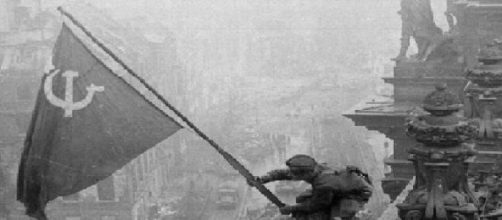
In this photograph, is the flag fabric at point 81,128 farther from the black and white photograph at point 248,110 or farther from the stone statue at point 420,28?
the stone statue at point 420,28

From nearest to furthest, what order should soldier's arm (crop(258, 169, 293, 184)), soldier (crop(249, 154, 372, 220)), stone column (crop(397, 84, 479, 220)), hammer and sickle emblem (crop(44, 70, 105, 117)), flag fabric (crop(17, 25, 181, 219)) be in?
stone column (crop(397, 84, 479, 220)) < soldier (crop(249, 154, 372, 220)) < soldier's arm (crop(258, 169, 293, 184)) < flag fabric (crop(17, 25, 181, 219)) < hammer and sickle emblem (crop(44, 70, 105, 117))

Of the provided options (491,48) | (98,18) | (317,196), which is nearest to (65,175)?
(317,196)

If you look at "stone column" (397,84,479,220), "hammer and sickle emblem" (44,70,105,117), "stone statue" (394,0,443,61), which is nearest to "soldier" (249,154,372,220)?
"stone column" (397,84,479,220)

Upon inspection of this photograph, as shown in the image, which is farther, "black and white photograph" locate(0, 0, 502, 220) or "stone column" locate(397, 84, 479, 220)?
"black and white photograph" locate(0, 0, 502, 220)

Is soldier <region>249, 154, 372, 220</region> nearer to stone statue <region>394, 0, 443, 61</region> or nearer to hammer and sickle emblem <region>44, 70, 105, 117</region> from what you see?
hammer and sickle emblem <region>44, 70, 105, 117</region>

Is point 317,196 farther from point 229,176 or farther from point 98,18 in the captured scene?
point 229,176

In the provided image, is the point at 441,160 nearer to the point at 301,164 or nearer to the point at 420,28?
the point at 301,164

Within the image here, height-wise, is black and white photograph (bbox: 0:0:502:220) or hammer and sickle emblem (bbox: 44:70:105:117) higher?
hammer and sickle emblem (bbox: 44:70:105:117)
